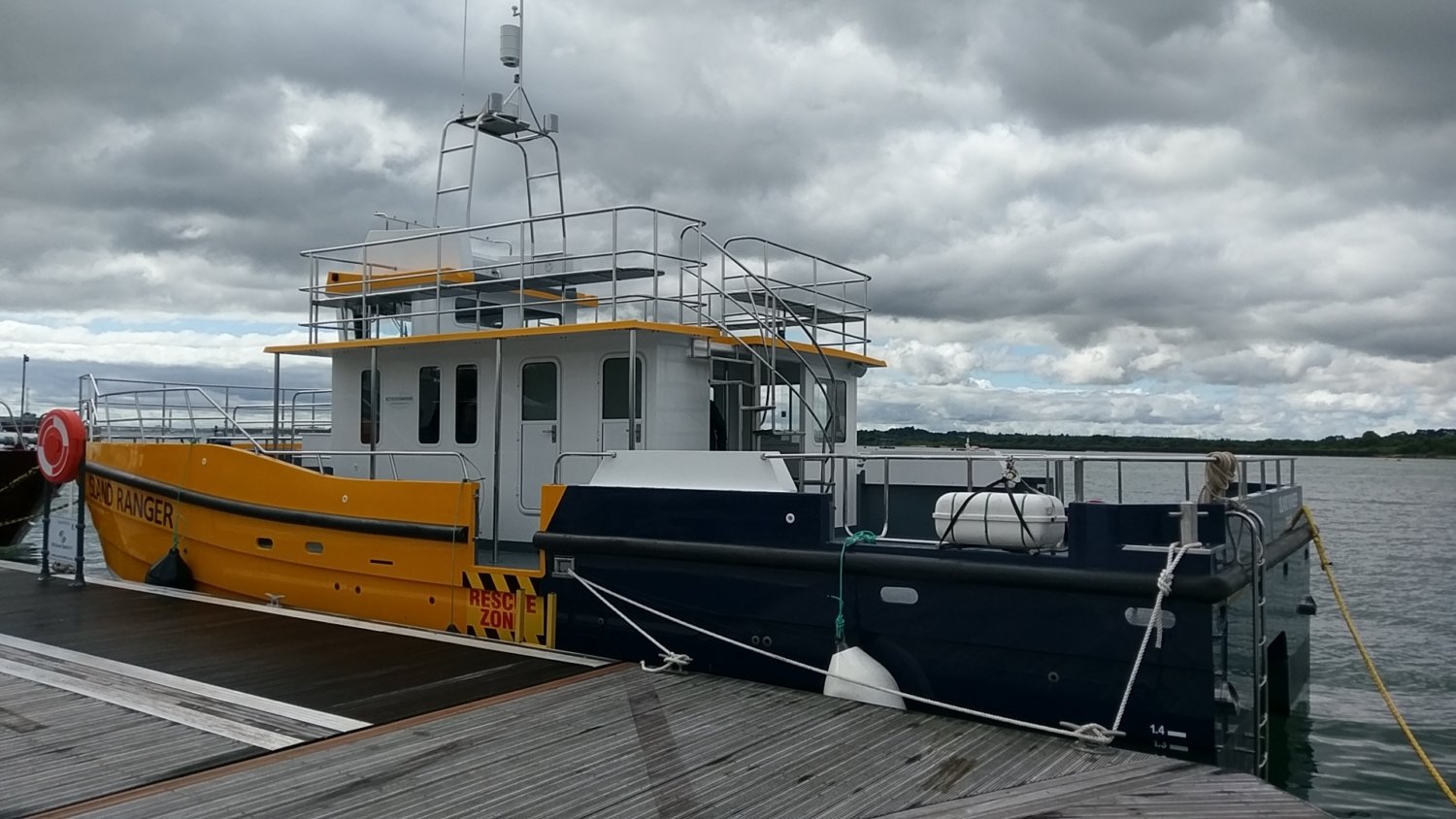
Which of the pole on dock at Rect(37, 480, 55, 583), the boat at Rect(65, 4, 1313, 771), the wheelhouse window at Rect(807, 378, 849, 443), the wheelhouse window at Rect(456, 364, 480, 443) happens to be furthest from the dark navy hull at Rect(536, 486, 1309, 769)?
the pole on dock at Rect(37, 480, 55, 583)

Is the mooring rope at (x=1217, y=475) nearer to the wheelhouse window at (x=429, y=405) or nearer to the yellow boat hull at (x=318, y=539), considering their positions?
the yellow boat hull at (x=318, y=539)

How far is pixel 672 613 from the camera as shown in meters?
7.12

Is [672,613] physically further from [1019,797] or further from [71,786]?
[71,786]

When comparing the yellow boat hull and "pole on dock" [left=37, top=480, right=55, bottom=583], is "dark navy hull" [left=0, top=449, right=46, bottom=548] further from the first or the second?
the yellow boat hull

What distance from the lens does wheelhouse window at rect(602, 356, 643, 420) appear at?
8453 millimetres

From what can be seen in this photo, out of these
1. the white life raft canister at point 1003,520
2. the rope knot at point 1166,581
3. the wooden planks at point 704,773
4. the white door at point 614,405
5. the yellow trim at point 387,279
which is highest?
the yellow trim at point 387,279

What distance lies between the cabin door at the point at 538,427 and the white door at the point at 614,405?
45cm

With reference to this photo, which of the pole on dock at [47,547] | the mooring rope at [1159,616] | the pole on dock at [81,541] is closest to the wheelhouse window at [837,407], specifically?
the mooring rope at [1159,616]

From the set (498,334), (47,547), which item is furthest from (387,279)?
(47,547)

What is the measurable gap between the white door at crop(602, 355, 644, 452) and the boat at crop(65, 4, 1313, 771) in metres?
0.02

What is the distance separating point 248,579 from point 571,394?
3.67 m

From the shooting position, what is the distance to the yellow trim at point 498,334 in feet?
25.7

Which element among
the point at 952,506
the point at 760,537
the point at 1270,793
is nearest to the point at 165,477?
the point at 760,537

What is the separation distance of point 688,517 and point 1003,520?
7.11 feet
